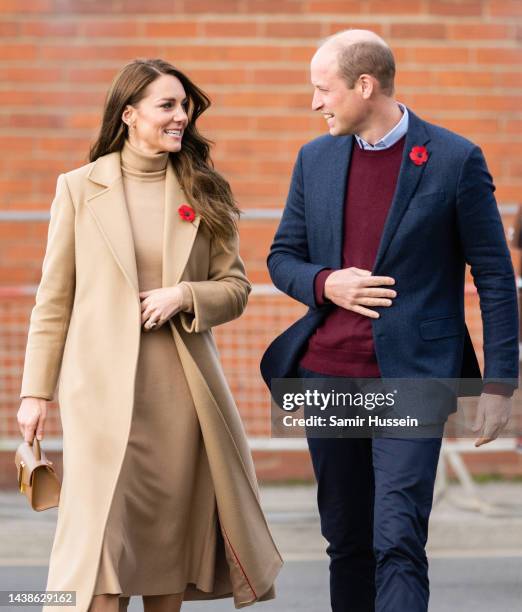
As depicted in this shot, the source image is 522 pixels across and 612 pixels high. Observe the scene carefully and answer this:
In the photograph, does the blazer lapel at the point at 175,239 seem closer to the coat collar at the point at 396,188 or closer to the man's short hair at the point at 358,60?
the coat collar at the point at 396,188

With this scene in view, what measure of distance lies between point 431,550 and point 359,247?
2.88 metres

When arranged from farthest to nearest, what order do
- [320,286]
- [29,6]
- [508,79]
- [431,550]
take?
[508,79]
[29,6]
[431,550]
[320,286]

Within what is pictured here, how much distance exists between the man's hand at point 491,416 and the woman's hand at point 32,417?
4.36 ft

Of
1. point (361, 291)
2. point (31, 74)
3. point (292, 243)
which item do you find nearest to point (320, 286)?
point (361, 291)

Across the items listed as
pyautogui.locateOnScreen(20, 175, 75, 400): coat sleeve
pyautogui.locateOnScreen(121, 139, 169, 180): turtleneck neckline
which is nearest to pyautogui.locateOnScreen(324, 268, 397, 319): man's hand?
pyautogui.locateOnScreen(121, 139, 169, 180): turtleneck neckline

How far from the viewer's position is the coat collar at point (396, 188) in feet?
14.7

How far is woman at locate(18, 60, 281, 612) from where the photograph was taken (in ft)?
15.0

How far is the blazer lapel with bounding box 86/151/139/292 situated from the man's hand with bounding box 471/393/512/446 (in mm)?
1103

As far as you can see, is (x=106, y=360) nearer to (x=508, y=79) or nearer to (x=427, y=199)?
(x=427, y=199)

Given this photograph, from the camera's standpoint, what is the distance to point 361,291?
448 cm

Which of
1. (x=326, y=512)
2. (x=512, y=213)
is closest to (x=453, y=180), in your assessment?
(x=326, y=512)

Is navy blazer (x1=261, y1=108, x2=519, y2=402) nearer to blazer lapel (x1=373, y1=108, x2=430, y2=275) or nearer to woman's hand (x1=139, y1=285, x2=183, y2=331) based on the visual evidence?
blazer lapel (x1=373, y1=108, x2=430, y2=275)

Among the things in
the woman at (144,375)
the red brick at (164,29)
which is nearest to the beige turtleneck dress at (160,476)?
the woman at (144,375)

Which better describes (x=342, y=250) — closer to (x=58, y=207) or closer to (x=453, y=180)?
(x=453, y=180)
